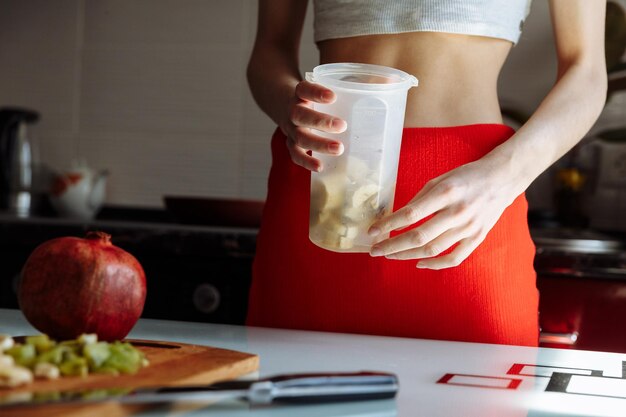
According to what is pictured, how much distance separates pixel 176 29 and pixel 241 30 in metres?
0.18

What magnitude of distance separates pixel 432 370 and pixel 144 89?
190 cm

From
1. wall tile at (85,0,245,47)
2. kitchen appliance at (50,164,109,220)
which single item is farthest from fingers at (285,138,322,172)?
wall tile at (85,0,245,47)

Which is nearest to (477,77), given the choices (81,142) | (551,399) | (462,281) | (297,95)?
(462,281)

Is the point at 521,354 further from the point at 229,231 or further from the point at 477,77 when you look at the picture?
the point at 229,231

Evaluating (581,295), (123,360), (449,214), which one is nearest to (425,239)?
(449,214)

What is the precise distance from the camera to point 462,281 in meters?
1.08

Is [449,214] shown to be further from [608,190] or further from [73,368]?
[608,190]

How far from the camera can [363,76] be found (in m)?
0.83

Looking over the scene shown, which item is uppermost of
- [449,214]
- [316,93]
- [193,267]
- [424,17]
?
[424,17]

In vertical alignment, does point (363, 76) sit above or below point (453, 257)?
above

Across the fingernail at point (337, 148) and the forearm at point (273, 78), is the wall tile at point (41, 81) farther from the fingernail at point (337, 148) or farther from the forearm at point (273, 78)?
the fingernail at point (337, 148)

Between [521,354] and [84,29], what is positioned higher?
[84,29]

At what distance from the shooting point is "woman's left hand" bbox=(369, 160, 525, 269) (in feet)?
2.69

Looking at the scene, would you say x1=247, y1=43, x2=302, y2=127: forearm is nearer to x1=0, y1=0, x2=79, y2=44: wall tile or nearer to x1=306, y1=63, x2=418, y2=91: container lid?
x1=306, y1=63, x2=418, y2=91: container lid
